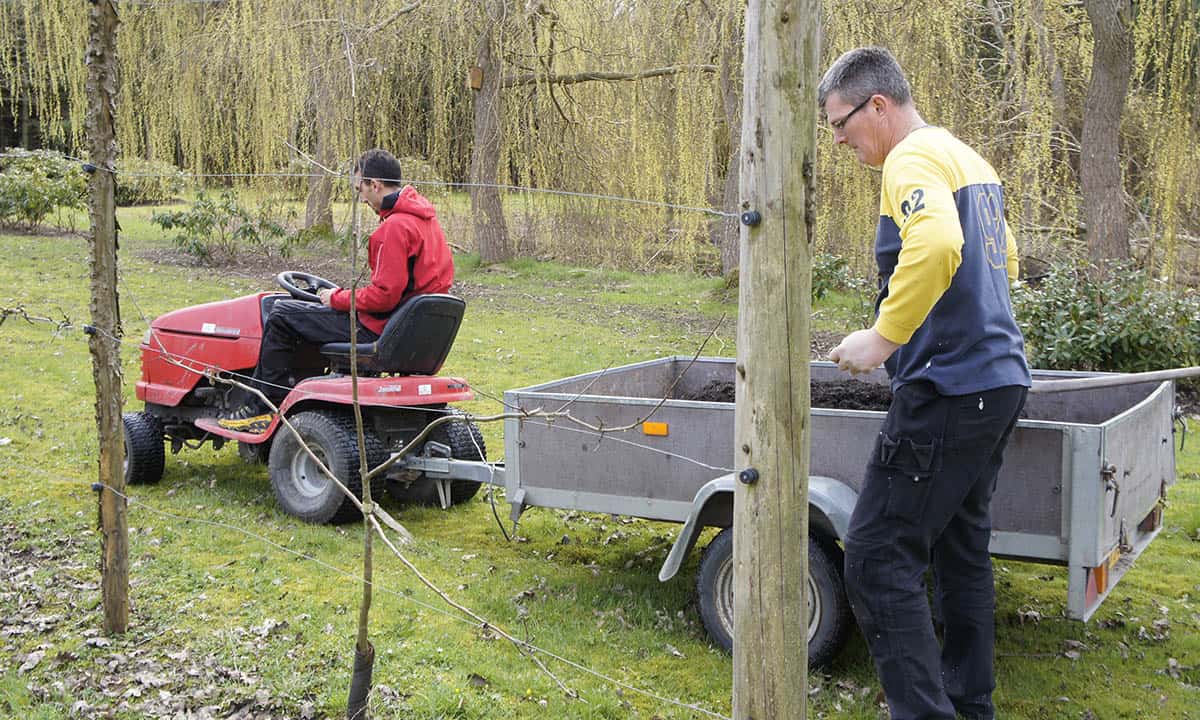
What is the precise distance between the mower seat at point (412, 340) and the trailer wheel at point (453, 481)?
373 millimetres

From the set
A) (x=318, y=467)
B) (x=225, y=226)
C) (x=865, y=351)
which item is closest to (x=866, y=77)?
(x=865, y=351)

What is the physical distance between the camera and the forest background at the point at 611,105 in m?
9.21

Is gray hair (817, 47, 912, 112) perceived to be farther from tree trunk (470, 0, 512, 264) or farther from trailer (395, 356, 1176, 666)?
tree trunk (470, 0, 512, 264)

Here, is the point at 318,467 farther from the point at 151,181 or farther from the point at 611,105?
the point at 151,181

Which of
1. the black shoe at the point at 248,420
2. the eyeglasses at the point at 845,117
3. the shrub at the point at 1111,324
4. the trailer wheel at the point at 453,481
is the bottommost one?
the trailer wheel at the point at 453,481

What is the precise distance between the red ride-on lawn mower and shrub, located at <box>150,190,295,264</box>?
30.3 feet

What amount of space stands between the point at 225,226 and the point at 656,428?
13371mm

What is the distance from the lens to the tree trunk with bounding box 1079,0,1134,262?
8906 millimetres

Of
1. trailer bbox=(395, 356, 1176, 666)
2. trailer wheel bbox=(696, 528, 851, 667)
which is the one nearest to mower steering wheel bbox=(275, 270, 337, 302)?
trailer bbox=(395, 356, 1176, 666)

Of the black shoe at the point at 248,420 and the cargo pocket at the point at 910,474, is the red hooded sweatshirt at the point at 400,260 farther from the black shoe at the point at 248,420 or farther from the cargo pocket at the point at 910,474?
the cargo pocket at the point at 910,474

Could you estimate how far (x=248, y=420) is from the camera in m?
6.50

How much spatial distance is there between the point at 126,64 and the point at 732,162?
774 centimetres

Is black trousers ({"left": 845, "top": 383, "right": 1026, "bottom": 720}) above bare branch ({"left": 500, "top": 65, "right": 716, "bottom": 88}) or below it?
below

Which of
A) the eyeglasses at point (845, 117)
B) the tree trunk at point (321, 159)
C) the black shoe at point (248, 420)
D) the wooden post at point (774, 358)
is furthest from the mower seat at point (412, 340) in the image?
the tree trunk at point (321, 159)
